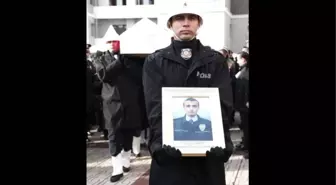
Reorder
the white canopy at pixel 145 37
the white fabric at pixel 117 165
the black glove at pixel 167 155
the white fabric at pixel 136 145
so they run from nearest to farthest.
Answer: the black glove at pixel 167 155
the white canopy at pixel 145 37
the white fabric at pixel 117 165
the white fabric at pixel 136 145

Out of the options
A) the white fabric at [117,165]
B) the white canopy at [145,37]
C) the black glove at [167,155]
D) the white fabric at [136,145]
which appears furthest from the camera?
the white fabric at [136,145]

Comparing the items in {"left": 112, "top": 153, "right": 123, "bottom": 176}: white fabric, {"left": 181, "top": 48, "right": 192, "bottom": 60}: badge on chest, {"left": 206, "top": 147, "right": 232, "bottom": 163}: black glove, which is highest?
{"left": 181, "top": 48, "right": 192, "bottom": 60}: badge on chest

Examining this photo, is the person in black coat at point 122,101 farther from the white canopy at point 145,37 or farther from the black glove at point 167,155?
the black glove at point 167,155

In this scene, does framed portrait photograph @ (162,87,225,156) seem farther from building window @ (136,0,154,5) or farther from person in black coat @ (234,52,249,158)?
building window @ (136,0,154,5)

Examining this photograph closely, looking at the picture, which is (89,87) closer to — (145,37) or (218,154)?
(145,37)

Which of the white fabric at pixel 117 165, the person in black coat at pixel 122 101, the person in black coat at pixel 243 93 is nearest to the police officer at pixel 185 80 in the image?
the person in black coat at pixel 243 93

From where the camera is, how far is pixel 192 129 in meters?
1.31

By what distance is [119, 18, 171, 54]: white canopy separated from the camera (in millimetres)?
1409

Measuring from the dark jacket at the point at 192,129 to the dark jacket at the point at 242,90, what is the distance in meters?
0.18

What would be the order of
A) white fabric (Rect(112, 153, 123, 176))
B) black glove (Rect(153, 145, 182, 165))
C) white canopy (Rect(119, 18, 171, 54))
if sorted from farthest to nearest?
white fabric (Rect(112, 153, 123, 176)), white canopy (Rect(119, 18, 171, 54)), black glove (Rect(153, 145, 182, 165))

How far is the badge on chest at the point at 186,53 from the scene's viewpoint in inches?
51.7

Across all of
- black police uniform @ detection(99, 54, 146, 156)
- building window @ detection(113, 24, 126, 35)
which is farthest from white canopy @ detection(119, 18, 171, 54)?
black police uniform @ detection(99, 54, 146, 156)
